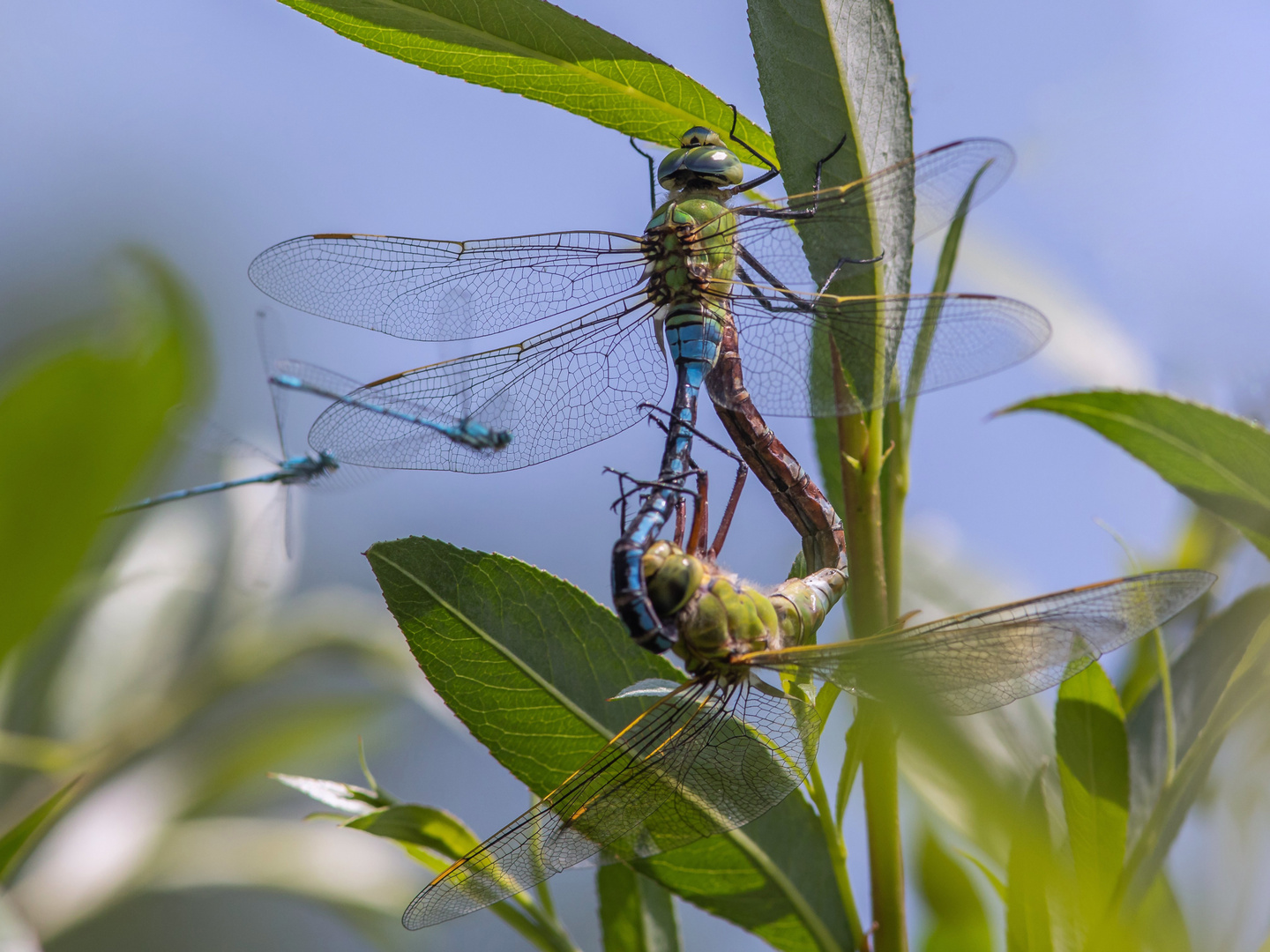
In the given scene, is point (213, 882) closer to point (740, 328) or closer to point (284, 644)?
point (284, 644)

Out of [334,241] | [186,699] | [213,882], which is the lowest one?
[213,882]

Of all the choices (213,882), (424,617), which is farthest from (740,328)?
(213,882)

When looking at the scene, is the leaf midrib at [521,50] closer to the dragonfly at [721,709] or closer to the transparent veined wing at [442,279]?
the transparent veined wing at [442,279]

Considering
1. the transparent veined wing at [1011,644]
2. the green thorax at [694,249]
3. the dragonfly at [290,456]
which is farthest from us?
the dragonfly at [290,456]

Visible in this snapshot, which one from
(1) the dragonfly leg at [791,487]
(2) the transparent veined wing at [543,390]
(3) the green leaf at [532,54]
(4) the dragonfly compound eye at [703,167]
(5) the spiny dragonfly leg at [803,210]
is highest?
(3) the green leaf at [532,54]

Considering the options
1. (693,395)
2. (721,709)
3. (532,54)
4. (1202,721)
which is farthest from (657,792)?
(532,54)

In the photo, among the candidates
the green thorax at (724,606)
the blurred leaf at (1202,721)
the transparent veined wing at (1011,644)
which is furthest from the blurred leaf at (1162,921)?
the green thorax at (724,606)
